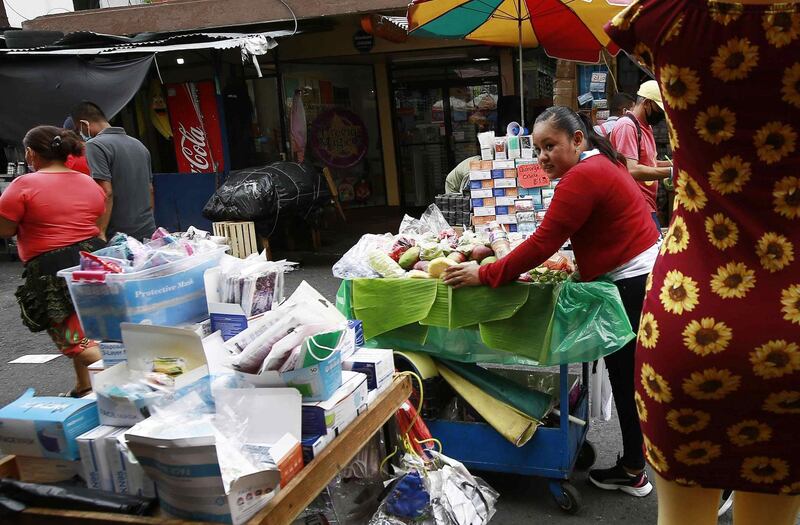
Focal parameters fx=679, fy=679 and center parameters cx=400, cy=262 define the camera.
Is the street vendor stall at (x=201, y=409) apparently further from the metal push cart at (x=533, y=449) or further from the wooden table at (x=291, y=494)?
the metal push cart at (x=533, y=449)

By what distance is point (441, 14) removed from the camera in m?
6.00

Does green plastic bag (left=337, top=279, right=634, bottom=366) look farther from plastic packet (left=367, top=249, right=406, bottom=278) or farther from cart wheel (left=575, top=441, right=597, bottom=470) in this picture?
cart wheel (left=575, top=441, right=597, bottom=470)

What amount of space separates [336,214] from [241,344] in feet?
32.7

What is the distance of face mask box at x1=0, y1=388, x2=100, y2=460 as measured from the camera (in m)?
1.83

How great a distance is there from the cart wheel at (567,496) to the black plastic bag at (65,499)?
2.01 m

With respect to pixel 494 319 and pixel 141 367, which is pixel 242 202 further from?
pixel 141 367

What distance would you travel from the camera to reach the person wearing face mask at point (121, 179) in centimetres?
497

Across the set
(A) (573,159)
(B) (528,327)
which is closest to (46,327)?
(B) (528,327)

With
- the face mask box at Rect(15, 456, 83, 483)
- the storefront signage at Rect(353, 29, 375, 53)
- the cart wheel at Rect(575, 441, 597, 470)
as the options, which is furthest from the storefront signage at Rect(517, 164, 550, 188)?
the storefront signage at Rect(353, 29, 375, 53)

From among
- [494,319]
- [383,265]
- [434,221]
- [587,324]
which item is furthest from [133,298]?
[434,221]

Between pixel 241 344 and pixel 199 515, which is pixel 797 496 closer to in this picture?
pixel 199 515

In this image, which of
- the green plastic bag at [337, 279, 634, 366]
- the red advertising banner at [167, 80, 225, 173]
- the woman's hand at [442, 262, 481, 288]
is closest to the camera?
the green plastic bag at [337, 279, 634, 366]

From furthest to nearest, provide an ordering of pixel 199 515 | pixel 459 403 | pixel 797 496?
pixel 459 403 < pixel 199 515 < pixel 797 496

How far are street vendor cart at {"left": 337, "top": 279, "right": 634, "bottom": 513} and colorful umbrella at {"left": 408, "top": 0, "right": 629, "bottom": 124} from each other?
351cm
